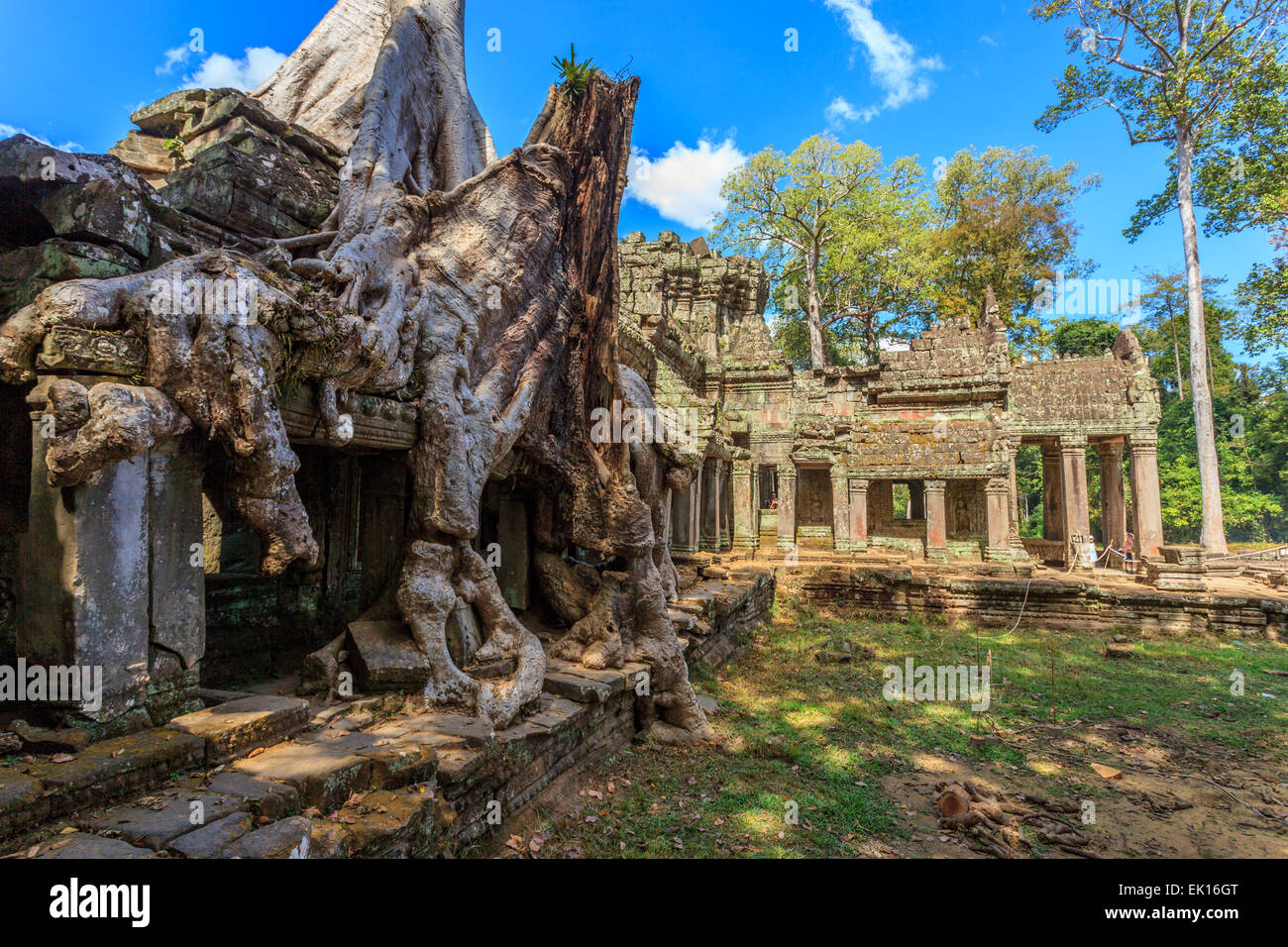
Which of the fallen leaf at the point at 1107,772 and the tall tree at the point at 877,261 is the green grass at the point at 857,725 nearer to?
the fallen leaf at the point at 1107,772

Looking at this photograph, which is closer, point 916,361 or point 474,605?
point 474,605

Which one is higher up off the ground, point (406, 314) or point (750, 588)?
point (406, 314)

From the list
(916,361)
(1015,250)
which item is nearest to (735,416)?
(916,361)

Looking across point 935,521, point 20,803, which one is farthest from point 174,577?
point 935,521

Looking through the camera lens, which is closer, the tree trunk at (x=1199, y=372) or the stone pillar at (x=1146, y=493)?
the stone pillar at (x=1146, y=493)

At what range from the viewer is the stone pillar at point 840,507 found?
15.9m

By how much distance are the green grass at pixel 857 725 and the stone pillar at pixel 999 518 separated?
321 cm

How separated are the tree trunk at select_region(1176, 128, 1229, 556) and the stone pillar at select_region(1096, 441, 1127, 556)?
180cm

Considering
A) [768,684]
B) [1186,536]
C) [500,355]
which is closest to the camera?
[500,355]

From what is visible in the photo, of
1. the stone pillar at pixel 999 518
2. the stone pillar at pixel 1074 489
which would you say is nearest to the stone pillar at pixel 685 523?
the stone pillar at pixel 999 518

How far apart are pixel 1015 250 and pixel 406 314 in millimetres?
26631

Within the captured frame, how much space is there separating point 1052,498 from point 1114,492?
Result: 204 cm

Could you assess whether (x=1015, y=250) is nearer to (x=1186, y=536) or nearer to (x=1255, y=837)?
(x=1186, y=536)

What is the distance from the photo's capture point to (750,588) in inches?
420
